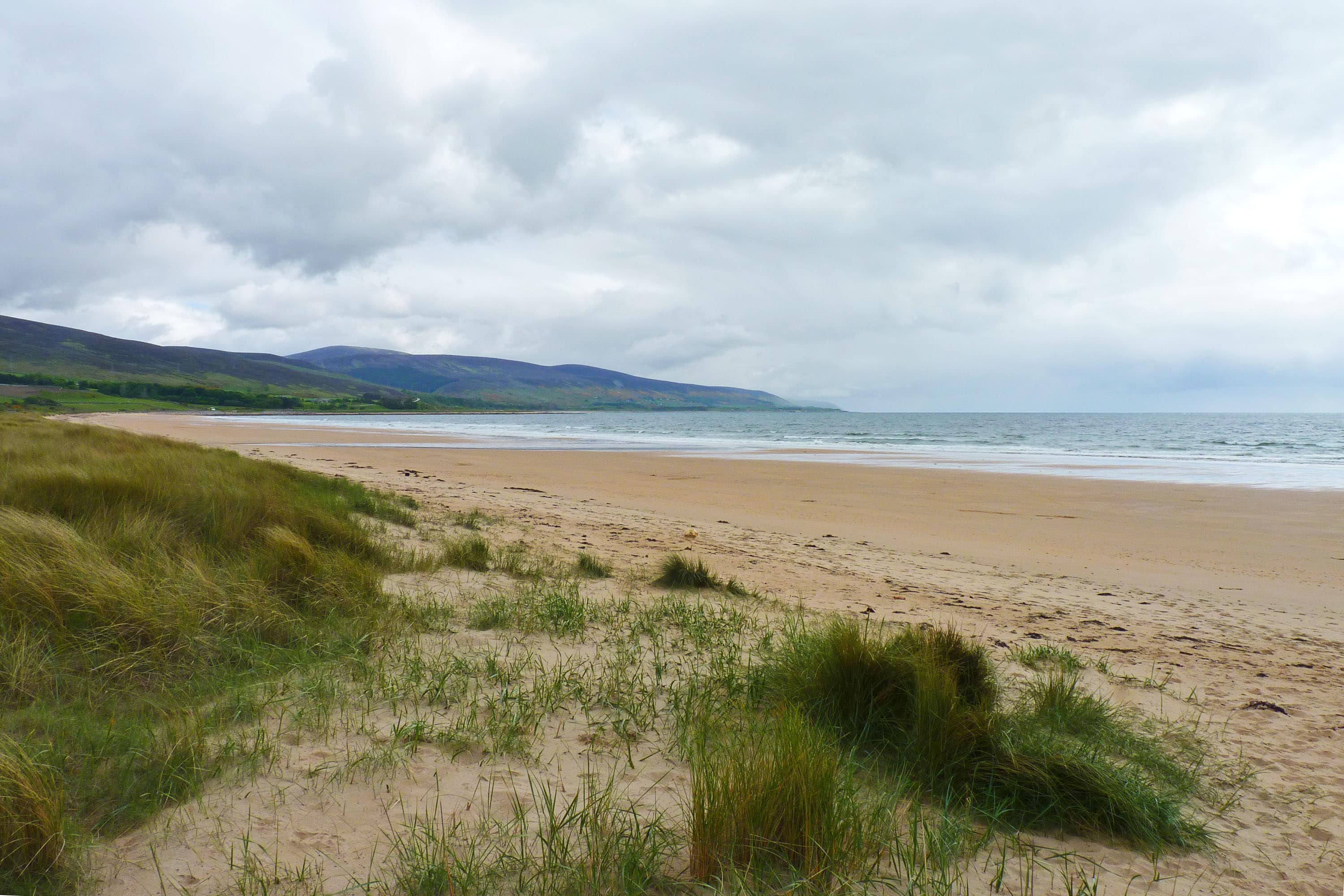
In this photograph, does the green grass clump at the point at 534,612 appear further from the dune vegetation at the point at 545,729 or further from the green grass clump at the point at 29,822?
the green grass clump at the point at 29,822

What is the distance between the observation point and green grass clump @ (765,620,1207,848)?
2773 millimetres

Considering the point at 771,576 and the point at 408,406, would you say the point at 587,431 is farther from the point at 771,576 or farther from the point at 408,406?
the point at 408,406

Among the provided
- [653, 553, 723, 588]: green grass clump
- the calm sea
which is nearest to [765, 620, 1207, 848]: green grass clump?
[653, 553, 723, 588]: green grass clump

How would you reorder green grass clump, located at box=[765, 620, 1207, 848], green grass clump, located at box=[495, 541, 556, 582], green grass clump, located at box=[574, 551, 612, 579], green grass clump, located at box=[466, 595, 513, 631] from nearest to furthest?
1. green grass clump, located at box=[765, 620, 1207, 848]
2. green grass clump, located at box=[466, 595, 513, 631]
3. green grass clump, located at box=[495, 541, 556, 582]
4. green grass clump, located at box=[574, 551, 612, 579]

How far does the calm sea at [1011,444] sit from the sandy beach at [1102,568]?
6007 millimetres

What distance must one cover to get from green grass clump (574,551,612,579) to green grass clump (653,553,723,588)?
0.54 m

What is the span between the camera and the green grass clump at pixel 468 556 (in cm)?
645

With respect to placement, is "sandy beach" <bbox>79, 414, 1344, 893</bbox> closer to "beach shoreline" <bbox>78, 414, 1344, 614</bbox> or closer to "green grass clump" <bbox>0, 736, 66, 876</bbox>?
"beach shoreline" <bbox>78, 414, 1344, 614</bbox>

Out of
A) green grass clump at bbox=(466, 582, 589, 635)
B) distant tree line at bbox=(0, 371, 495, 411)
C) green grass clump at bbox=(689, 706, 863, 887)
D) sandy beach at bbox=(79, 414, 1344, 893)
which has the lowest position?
sandy beach at bbox=(79, 414, 1344, 893)

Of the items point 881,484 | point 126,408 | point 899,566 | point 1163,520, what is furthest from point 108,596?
point 126,408

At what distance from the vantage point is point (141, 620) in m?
3.72

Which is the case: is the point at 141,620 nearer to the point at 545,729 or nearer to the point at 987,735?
the point at 545,729

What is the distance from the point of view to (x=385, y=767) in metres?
2.81

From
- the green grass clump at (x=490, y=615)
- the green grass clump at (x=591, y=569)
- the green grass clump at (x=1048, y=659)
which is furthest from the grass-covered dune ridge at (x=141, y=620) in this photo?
the green grass clump at (x=1048, y=659)
